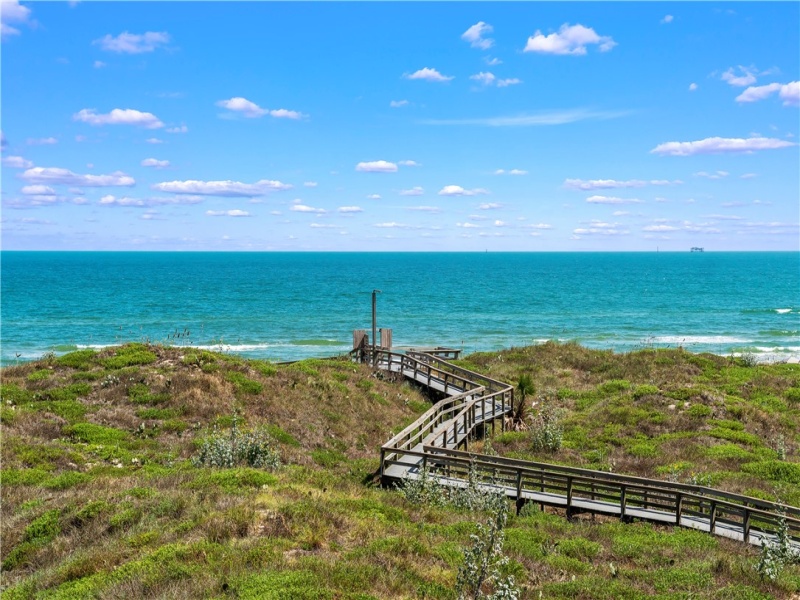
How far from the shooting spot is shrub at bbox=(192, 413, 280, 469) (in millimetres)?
15273

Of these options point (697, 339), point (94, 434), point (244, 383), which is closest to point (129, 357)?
point (244, 383)

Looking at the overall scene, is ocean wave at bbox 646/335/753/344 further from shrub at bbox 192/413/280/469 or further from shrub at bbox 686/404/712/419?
shrub at bbox 192/413/280/469

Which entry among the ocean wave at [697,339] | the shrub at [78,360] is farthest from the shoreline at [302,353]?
the shrub at [78,360]

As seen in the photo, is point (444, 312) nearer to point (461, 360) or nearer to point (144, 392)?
point (461, 360)

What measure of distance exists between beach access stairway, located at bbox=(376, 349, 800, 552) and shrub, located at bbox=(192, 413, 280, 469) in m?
3.23

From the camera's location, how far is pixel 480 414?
24500 mm

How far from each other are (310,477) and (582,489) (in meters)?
8.27

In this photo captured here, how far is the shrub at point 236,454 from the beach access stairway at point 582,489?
323 cm

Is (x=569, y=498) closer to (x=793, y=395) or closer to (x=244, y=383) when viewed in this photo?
(x=244, y=383)

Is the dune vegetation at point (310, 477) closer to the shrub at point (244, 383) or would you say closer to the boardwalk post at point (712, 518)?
the shrub at point (244, 383)

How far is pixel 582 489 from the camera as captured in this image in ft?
57.1

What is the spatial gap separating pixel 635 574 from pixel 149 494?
387 inches

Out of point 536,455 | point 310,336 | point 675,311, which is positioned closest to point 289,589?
point 536,455

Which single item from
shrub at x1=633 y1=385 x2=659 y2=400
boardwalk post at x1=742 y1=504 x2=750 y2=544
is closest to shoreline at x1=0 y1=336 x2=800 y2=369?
shrub at x1=633 y1=385 x2=659 y2=400
